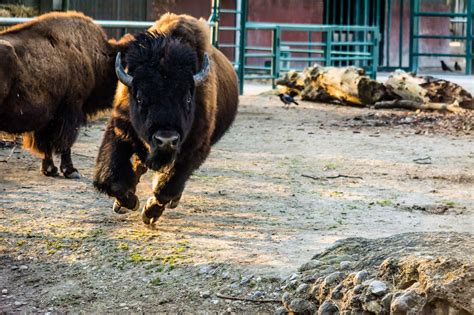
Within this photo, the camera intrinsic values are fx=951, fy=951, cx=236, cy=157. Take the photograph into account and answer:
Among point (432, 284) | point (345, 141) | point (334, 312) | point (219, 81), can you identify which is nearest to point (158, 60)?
point (219, 81)

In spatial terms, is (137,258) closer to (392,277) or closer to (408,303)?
(392,277)

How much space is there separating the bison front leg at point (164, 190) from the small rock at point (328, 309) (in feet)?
7.42

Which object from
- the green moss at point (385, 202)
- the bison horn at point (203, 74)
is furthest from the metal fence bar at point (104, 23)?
the green moss at point (385, 202)

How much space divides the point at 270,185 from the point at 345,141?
3.07 metres

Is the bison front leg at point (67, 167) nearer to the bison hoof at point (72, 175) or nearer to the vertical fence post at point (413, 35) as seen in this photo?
the bison hoof at point (72, 175)

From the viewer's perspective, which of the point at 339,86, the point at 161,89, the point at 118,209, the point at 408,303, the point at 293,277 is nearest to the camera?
the point at 408,303

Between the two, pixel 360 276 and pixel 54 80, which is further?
pixel 54 80

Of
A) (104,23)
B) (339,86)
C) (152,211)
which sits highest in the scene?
(104,23)

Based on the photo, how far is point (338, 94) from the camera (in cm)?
1526

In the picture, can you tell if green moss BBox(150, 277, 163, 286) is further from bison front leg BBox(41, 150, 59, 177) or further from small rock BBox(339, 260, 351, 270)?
bison front leg BBox(41, 150, 59, 177)

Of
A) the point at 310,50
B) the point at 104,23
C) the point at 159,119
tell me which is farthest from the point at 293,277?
the point at 310,50

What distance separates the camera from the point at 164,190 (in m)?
6.70

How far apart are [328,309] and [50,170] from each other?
4886 millimetres

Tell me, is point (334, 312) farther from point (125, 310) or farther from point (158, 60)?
point (158, 60)
